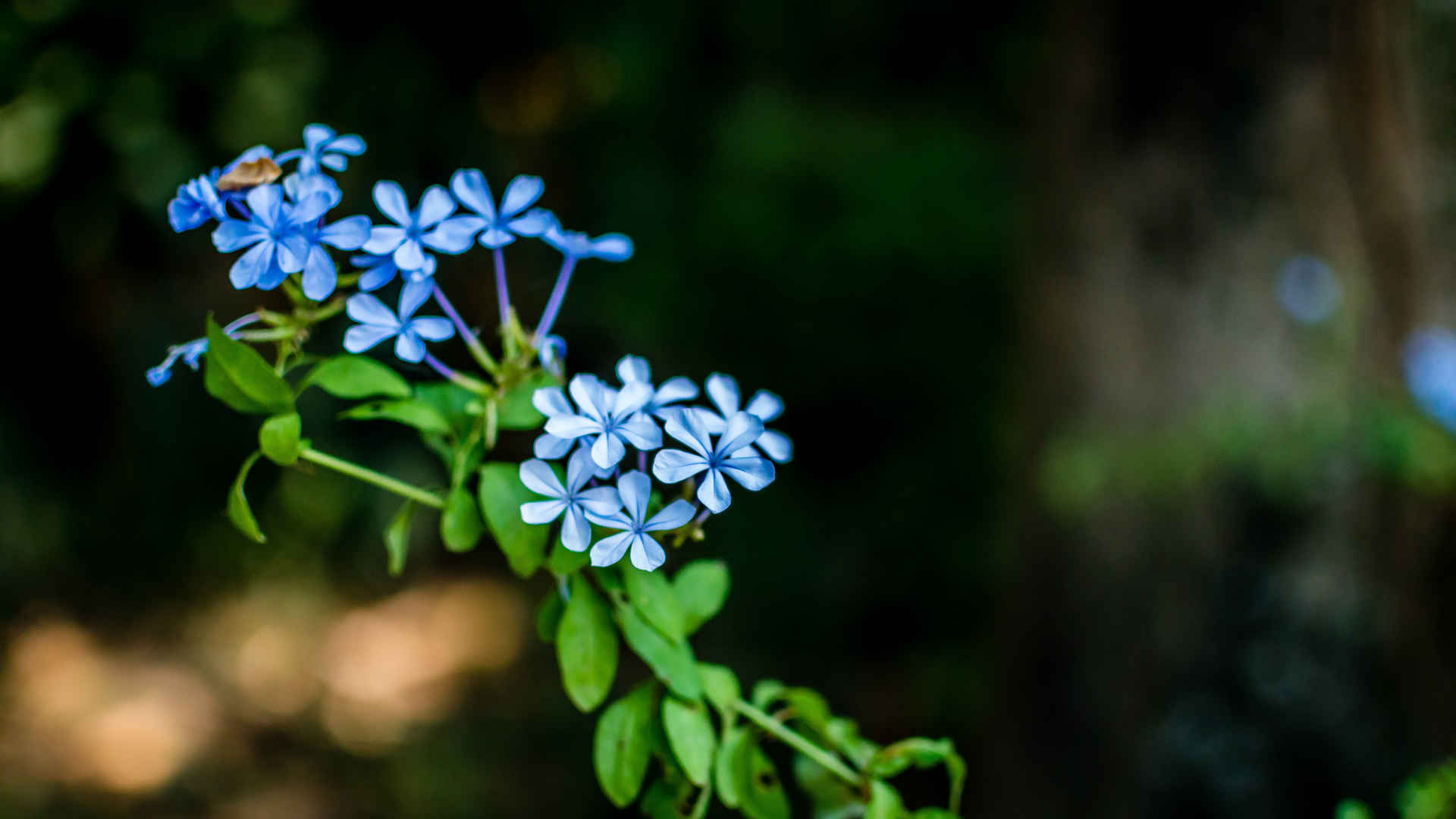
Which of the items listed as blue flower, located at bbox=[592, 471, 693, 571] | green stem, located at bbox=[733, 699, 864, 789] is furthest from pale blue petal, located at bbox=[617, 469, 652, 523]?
green stem, located at bbox=[733, 699, 864, 789]

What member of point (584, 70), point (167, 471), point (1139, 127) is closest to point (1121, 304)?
point (1139, 127)

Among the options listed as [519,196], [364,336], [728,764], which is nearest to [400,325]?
[364,336]

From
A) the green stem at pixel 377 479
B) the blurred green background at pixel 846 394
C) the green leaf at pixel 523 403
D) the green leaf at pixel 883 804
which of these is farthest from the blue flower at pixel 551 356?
the blurred green background at pixel 846 394

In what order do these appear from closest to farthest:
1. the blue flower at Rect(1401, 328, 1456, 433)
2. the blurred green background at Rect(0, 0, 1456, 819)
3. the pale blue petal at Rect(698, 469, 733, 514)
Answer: the pale blue petal at Rect(698, 469, 733, 514)
the blue flower at Rect(1401, 328, 1456, 433)
the blurred green background at Rect(0, 0, 1456, 819)

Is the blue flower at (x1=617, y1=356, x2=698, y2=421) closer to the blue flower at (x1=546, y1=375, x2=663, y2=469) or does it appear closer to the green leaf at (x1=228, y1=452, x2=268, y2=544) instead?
the blue flower at (x1=546, y1=375, x2=663, y2=469)

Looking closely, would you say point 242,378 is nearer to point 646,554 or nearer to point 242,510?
point 242,510

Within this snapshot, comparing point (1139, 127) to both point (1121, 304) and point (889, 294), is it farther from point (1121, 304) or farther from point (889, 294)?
point (889, 294)

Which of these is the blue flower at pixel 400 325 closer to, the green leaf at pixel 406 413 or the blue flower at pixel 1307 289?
the green leaf at pixel 406 413
